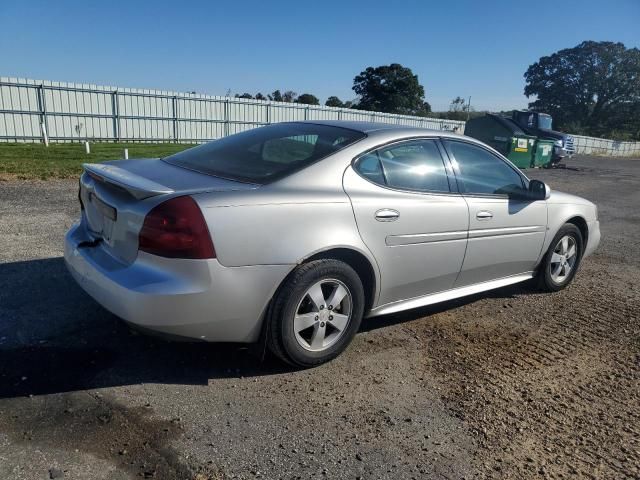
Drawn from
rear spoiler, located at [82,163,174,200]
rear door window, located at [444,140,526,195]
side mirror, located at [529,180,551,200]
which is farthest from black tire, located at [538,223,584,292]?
rear spoiler, located at [82,163,174,200]

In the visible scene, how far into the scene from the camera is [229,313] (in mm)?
2869

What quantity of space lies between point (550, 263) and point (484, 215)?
4.49 feet

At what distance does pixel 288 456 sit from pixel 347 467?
0.93ft

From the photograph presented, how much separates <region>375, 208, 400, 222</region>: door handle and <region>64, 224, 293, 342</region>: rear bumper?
764 mm

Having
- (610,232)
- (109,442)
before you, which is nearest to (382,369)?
(109,442)

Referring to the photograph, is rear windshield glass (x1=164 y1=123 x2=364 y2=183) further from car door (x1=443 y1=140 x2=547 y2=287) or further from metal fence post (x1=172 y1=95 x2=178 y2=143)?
metal fence post (x1=172 y1=95 x2=178 y2=143)

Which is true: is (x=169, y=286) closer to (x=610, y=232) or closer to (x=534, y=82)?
(x=610, y=232)

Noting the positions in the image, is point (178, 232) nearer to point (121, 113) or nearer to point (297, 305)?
point (297, 305)

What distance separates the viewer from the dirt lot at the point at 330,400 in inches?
95.2

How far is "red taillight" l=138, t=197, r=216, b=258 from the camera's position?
2.72 meters

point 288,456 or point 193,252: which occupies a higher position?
point 193,252

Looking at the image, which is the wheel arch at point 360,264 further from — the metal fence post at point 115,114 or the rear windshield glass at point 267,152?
the metal fence post at point 115,114

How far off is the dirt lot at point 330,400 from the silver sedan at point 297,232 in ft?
1.04

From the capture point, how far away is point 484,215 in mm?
4090
